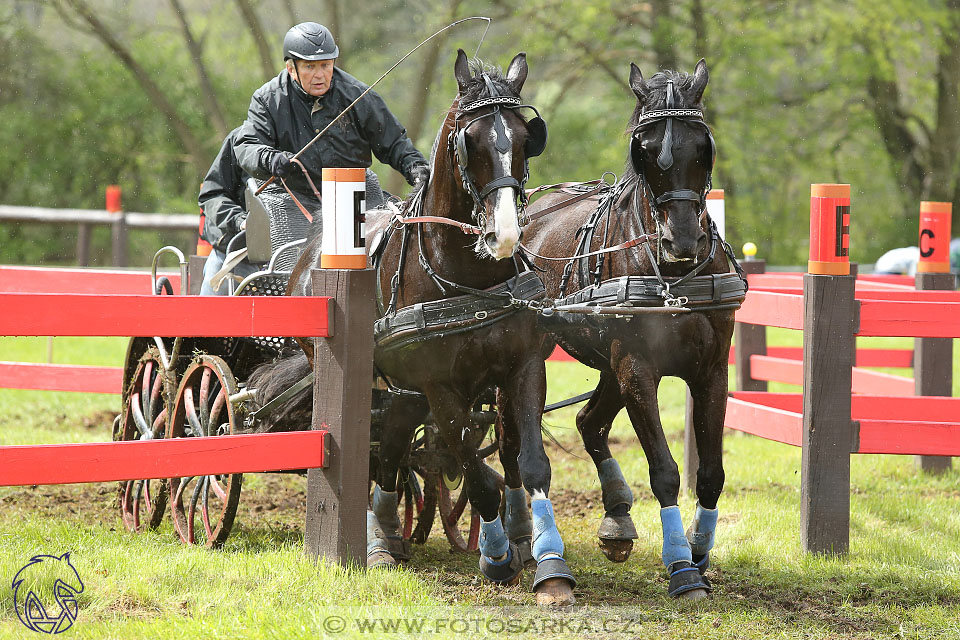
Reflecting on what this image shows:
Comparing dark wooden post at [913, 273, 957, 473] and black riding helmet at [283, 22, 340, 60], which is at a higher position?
black riding helmet at [283, 22, 340, 60]

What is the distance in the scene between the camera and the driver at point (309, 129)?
5.46 m

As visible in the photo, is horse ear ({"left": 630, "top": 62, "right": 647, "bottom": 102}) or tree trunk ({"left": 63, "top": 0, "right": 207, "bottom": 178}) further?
tree trunk ({"left": 63, "top": 0, "right": 207, "bottom": 178})

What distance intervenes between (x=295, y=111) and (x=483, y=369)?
2.02 metres

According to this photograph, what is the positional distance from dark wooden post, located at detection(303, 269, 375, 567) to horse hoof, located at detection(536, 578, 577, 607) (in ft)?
2.42

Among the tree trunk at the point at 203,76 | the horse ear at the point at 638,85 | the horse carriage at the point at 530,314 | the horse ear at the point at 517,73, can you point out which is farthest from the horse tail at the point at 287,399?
the tree trunk at the point at 203,76

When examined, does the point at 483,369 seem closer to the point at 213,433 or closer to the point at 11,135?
the point at 213,433

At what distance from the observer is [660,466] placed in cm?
449

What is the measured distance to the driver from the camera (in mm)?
5457

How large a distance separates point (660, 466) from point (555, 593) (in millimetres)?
693

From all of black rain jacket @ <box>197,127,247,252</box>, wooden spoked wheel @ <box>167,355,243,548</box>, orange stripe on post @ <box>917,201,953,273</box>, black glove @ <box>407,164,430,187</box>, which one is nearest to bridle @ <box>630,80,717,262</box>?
black glove @ <box>407,164,430,187</box>

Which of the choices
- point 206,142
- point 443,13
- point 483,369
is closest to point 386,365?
point 483,369

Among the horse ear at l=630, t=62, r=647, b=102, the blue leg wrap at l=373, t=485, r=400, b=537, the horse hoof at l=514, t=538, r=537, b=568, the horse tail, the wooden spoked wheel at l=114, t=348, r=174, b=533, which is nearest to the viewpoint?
the horse ear at l=630, t=62, r=647, b=102

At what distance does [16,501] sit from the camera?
20.3ft

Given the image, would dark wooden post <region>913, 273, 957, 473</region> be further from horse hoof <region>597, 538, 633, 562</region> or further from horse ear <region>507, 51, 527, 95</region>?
horse ear <region>507, 51, 527, 95</region>
